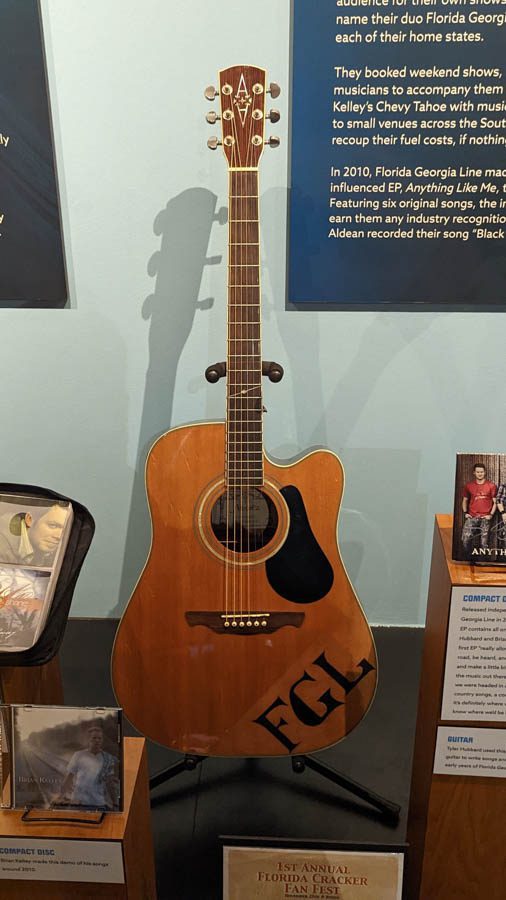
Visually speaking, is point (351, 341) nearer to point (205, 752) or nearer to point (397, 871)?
point (205, 752)

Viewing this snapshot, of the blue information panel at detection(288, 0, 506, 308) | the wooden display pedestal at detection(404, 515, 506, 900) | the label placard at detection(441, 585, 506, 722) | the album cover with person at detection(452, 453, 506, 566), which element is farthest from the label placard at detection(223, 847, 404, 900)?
the blue information panel at detection(288, 0, 506, 308)

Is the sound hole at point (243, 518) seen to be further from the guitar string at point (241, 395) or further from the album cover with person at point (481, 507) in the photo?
the album cover with person at point (481, 507)

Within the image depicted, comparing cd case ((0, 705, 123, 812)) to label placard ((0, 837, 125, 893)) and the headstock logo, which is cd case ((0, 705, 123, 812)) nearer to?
label placard ((0, 837, 125, 893))

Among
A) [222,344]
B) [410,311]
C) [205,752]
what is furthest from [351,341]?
[205,752]

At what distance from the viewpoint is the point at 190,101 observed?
1.57 meters

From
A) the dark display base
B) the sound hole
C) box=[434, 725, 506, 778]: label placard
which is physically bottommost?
the dark display base

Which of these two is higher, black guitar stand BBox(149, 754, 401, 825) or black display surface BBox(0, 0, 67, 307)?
black display surface BBox(0, 0, 67, 307)

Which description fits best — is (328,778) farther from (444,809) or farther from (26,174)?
(26,174)

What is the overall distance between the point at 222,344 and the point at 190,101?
54cm

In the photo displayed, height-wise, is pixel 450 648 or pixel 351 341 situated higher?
pixel 351 341

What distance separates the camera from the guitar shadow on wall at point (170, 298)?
165 centimetres

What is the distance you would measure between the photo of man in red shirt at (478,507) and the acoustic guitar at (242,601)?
37 centimetres

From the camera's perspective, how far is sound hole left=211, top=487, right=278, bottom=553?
56.8 inches

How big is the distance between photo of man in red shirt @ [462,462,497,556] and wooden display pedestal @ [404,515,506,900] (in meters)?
0.05
